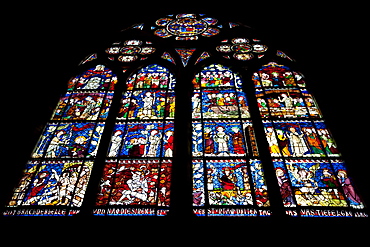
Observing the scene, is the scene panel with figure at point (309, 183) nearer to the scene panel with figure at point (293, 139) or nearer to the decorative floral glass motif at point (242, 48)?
the scene panel with figure at point (293, 139)

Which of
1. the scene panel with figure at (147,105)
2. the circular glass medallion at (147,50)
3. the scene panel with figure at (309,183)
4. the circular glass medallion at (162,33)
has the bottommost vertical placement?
the scene panel with figure at (309,183)

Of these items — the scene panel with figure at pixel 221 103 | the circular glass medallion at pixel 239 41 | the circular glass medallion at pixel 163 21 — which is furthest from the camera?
the circular glass medallion at pixel 163 21

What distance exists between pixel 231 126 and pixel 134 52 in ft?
8.11

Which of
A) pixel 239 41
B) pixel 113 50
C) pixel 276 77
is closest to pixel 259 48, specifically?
pixel 239 41

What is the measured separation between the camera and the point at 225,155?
13.9ft

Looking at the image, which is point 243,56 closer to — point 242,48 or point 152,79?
point 242,48

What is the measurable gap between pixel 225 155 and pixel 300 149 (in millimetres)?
948

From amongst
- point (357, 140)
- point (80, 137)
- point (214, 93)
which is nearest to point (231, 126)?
point (214, 93)

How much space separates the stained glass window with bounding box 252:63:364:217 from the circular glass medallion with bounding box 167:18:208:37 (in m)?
1.65

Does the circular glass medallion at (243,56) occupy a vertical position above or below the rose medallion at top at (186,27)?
below

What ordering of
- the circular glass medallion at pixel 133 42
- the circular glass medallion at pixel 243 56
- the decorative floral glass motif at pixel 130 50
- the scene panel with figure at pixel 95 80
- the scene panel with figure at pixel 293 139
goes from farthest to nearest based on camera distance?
the circular glass medallion at pixel 133 42
the decorative floral glass motif at pixel 130 50
the circular glass medallion at pixel 243 56
the scene panel with figure at pixel 95 80
the scene panel with figure at pixel 293 139

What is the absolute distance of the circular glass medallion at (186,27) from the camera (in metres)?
6.49

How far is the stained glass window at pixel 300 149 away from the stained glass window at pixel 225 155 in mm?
261

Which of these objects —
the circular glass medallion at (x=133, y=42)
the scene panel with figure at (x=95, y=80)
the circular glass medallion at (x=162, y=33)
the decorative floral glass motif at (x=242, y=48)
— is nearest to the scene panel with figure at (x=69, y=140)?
the scene panel with figure at (x=95, y=80)
